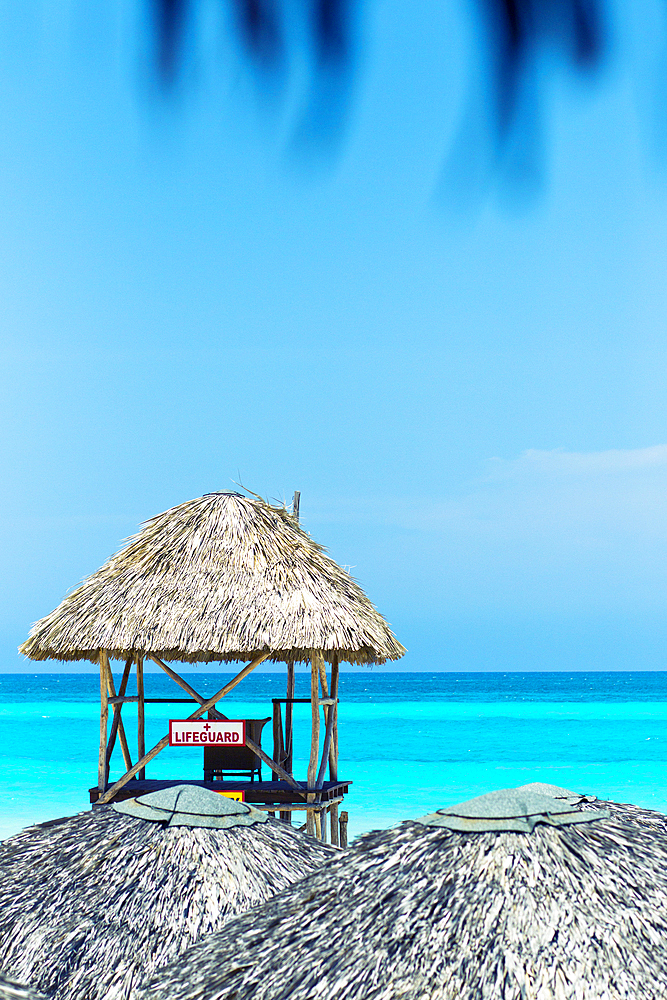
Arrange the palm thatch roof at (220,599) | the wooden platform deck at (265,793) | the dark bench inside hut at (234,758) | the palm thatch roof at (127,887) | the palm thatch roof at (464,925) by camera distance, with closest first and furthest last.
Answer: the palm thatch roof at (464,925)
the palm thatch roof at (127,887)
the palm thatch roof at (220,599)
the wooden platform deck at (265,793)
the dark bench inside hut at (234,758)

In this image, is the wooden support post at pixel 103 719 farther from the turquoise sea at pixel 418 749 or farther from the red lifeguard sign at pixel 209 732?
the turquoise sea at pixel 418 749

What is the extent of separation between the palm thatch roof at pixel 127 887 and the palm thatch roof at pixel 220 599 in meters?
3.41

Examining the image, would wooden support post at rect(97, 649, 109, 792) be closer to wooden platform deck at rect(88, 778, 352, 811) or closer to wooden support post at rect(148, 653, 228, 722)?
wooden platform deck at rect(88, 778, 352, 811)

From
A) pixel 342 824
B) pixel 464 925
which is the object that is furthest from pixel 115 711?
pixel 464 925

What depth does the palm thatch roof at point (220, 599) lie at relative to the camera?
315 inches

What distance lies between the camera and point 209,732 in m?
8.44

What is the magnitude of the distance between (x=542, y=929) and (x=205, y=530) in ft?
21.9

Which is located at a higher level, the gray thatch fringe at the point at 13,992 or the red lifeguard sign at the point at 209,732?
the red lifeguard sign at the point at 209,732

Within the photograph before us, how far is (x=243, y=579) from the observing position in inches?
326

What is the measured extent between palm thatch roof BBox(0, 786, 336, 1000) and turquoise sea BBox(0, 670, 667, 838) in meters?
12.5

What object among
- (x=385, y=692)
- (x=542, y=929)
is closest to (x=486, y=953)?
(x=542, y=929)

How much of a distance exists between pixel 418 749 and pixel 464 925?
103ft

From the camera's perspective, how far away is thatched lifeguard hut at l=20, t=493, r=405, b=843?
803 cm

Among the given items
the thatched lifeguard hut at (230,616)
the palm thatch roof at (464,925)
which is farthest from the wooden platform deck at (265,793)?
the palm thatch roof at (464,925)
